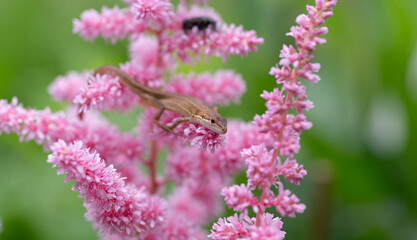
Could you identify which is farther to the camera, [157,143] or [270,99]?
[157,143]

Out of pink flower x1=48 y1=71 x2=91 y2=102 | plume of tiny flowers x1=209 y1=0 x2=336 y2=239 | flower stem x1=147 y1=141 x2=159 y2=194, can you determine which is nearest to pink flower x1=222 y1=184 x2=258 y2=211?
plume of tiny flowers x1=209 y1=0 x2=336 y2=239

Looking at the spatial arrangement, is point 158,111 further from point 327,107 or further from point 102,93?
point 327,107

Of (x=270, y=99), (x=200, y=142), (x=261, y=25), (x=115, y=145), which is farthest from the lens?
(x=261, y=25)

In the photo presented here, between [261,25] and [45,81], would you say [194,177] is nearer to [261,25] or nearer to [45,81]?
[45,81]

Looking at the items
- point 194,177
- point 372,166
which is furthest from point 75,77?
point 372,166

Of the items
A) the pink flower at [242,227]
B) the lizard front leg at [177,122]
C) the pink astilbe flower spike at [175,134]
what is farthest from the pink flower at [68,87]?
the pink flower at [242,227]

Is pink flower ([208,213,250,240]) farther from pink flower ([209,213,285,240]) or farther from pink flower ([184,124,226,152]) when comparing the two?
pink flower ([184,124,226,152])
